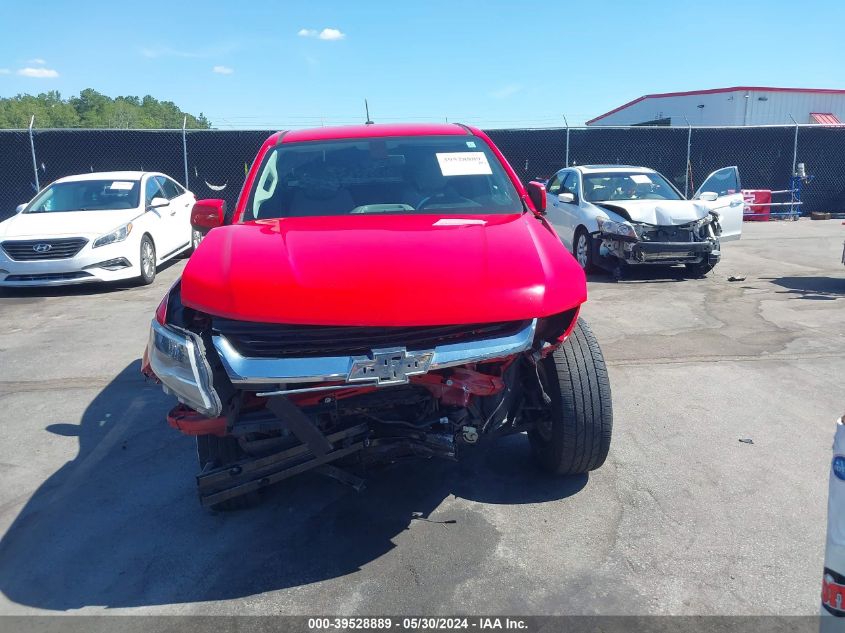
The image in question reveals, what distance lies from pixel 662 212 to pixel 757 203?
1044cm

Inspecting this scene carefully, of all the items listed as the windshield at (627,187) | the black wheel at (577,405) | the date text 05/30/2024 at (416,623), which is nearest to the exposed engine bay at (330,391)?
the black wheel at (577,405)

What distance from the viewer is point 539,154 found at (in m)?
18.2

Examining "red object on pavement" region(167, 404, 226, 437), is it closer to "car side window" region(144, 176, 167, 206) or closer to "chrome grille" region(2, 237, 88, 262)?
"chrome grille" region(2, 237, 88, 262)

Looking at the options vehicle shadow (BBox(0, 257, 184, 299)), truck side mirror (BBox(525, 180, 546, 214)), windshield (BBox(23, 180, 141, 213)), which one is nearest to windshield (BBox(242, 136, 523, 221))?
truck side mirror (BBox(525, 180, 546, 214))

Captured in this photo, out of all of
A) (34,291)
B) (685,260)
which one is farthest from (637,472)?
(34,291)

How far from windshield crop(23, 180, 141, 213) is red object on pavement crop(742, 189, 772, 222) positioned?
14327 millimetres

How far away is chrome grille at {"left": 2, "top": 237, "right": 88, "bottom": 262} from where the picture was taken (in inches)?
366

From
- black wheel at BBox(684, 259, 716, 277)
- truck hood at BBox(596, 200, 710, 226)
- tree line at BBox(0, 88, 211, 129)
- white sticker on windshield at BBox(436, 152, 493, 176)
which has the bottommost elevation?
black wheel at BBox(684, 259, 716, 277)

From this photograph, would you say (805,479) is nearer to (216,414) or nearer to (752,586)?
(752,586)

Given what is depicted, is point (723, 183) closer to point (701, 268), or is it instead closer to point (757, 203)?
point (701, 268)

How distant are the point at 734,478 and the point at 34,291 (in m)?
9.45

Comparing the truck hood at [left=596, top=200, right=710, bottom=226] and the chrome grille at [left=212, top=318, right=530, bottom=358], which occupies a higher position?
the truck hood at [left=596, top=200, right=710, bottom=226]

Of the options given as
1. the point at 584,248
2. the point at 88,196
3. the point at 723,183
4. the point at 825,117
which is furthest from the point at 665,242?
the point at 825,117

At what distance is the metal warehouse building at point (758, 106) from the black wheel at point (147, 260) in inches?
899
